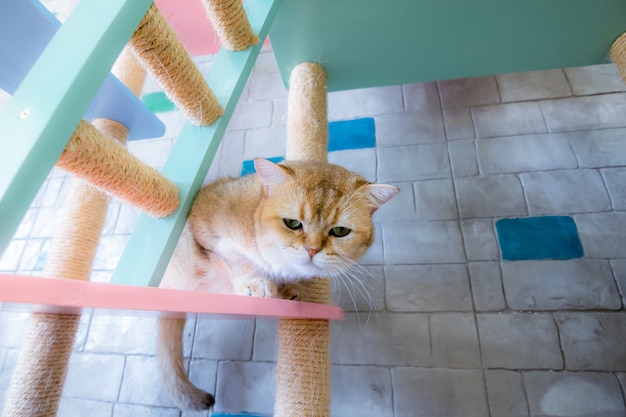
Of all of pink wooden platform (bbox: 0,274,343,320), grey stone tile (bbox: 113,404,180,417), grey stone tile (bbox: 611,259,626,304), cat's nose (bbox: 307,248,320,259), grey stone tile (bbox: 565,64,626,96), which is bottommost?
grey stone tile (bbox: 113,404,180,417)

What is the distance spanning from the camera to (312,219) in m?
0.75

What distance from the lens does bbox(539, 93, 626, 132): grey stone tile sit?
4.07 feet

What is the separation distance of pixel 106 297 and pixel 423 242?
107 centimetres

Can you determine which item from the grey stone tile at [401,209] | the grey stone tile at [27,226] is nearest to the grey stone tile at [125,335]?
the grey stone tile at [27,226]

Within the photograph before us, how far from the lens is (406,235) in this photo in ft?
4.06

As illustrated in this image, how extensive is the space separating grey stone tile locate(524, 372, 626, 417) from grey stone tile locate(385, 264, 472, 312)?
27 cm

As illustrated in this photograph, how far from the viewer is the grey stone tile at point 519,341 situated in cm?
102

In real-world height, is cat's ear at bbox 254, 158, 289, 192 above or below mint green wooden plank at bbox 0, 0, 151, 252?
above

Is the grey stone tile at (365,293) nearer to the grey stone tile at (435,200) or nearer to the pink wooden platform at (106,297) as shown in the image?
the grey stone tile at (435,200)

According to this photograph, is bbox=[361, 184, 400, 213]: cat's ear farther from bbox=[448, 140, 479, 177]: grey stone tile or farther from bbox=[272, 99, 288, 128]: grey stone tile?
bbox=[272, 99, 288, 128]: grey stone tile

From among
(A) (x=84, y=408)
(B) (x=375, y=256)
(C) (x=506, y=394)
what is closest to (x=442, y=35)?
(B) (x=375, y=256)

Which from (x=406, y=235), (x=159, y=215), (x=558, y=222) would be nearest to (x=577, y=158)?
(x=558, y=222)

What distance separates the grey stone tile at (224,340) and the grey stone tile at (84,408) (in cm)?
38

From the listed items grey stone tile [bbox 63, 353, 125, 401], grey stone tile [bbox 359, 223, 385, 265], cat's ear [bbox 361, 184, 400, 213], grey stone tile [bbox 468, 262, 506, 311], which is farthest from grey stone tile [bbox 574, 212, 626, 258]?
grey stone tile [bbox 63, 353, 125, 401]
